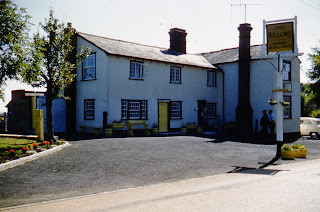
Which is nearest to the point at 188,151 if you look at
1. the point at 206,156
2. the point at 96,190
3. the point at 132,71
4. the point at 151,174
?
the point at 206,156

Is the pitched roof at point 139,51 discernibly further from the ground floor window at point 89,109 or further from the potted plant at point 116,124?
the potted plant at point 116,124

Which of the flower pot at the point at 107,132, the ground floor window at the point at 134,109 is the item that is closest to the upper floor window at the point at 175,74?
the ground floor window at the point at 134,109

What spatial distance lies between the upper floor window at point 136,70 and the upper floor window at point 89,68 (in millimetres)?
2758

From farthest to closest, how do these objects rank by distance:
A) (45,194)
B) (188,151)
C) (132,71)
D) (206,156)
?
(132,71) → (188,151) → (206,156) → (45,194)

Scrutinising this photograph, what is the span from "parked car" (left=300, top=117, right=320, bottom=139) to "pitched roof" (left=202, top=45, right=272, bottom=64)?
6.90m

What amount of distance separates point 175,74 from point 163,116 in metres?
3.88

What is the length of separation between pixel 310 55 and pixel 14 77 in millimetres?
33175

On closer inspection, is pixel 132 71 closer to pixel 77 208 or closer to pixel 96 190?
pixel 96 190

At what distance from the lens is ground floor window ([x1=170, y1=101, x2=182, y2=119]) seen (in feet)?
87.0

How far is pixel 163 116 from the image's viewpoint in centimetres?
2578

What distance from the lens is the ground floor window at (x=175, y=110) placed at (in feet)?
87.0

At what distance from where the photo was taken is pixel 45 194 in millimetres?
7480

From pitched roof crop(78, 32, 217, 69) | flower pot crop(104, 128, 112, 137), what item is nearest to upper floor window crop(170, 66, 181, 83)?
pitched roof crop(78, 32, 217, 69)

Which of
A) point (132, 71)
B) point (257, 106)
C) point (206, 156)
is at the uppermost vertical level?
point (132, 71)
